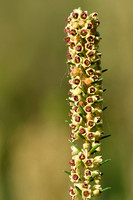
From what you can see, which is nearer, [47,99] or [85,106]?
[85,106]

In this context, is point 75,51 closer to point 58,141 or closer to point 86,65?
point 86,65

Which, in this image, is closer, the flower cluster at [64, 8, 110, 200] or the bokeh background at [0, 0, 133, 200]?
the flower cluster at [64, 8, 110, 200]

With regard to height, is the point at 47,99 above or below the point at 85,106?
above

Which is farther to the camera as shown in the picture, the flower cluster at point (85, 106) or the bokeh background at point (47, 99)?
the bokeh background at point (47, 99)

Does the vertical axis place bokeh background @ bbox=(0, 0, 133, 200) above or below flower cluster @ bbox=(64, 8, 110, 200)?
above
